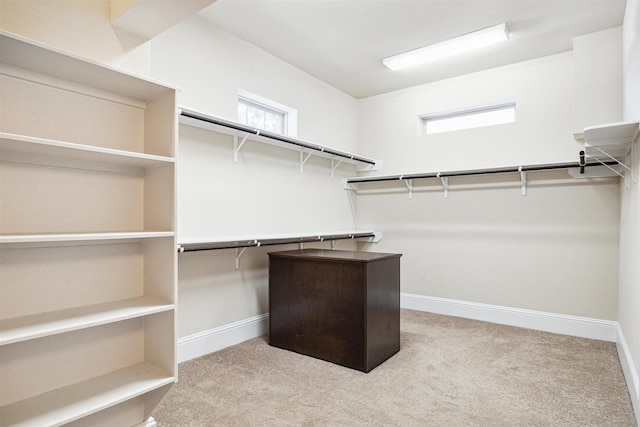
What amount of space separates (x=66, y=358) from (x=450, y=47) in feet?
11.8

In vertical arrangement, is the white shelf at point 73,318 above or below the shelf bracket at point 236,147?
below

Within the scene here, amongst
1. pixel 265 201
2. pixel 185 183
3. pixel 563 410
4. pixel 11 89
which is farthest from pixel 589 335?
pixel 11 89

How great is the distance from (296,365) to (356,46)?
2809 millimetres

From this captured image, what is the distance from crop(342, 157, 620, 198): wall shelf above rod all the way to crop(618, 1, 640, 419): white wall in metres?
0.36

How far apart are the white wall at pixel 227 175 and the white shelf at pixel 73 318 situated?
38.3 inches

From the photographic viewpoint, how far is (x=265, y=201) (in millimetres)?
3416

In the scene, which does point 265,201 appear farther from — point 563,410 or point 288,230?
point 563,410

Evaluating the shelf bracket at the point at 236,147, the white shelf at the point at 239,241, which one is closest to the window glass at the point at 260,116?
the shelf bracket at the point at 236,147

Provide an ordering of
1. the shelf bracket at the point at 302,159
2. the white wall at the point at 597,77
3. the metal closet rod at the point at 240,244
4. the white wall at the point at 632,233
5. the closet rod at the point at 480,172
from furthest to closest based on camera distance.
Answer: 1. the shelf bracket at the point at 302,159
2. the closet rod at the point at 480,172
3. the white wall at the point at 597,77
4. the metal closet rod at the point at 240,244
5. the white wall at the point at 632,233

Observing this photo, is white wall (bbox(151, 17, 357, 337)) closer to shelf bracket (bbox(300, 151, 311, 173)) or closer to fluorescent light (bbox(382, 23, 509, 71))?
shelf bracket (bbox(300, 151, 311, 173))

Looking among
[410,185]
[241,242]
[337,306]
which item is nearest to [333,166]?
[410,185]

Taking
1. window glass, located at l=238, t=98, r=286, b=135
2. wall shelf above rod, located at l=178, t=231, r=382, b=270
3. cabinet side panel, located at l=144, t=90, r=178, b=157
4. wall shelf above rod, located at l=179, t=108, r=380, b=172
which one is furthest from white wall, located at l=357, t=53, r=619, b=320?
cabinet side panel, located at l=144, t=90, r=178, b=157

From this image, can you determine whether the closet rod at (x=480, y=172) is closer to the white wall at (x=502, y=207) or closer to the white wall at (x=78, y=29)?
the white wall at (x=502, y=207)

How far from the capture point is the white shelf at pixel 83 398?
1.38m
